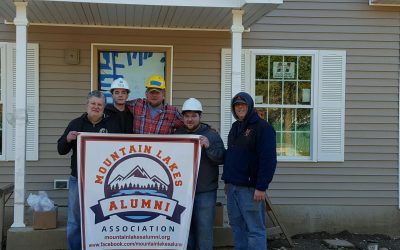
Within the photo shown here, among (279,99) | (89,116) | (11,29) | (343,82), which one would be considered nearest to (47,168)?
(11,29)

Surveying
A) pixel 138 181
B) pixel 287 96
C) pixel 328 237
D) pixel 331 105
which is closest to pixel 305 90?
pixel 287 96

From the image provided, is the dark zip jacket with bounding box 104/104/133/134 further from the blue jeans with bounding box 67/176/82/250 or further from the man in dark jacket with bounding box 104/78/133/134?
the blue jeans with bounding box 67/176/82/250

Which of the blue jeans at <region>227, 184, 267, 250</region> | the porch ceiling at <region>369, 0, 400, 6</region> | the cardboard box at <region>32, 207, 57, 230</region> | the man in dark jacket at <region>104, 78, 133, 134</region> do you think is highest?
the porch ceiling at <region>369, 0, 400, 6</region>

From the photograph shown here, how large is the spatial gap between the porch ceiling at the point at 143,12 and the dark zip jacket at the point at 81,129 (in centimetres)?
128

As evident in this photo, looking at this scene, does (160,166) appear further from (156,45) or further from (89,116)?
(156,45)

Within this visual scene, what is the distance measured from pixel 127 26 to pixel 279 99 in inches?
91.5

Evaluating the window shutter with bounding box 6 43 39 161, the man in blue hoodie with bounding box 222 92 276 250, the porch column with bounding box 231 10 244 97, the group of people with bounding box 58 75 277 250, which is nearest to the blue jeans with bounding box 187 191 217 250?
the group of people with bounding box 58 75 277 250

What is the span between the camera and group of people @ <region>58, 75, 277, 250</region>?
453 centimetres

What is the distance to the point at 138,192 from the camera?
4.75 m

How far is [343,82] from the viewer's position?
23.1ft

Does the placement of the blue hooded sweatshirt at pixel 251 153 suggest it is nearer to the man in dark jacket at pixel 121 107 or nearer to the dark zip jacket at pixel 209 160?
the dark zip jacket at pixel 209 160

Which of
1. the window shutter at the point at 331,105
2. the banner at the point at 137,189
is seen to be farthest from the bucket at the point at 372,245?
the banner at the point at 137,189

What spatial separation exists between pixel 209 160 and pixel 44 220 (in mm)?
1990

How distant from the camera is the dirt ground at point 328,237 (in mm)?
6531
